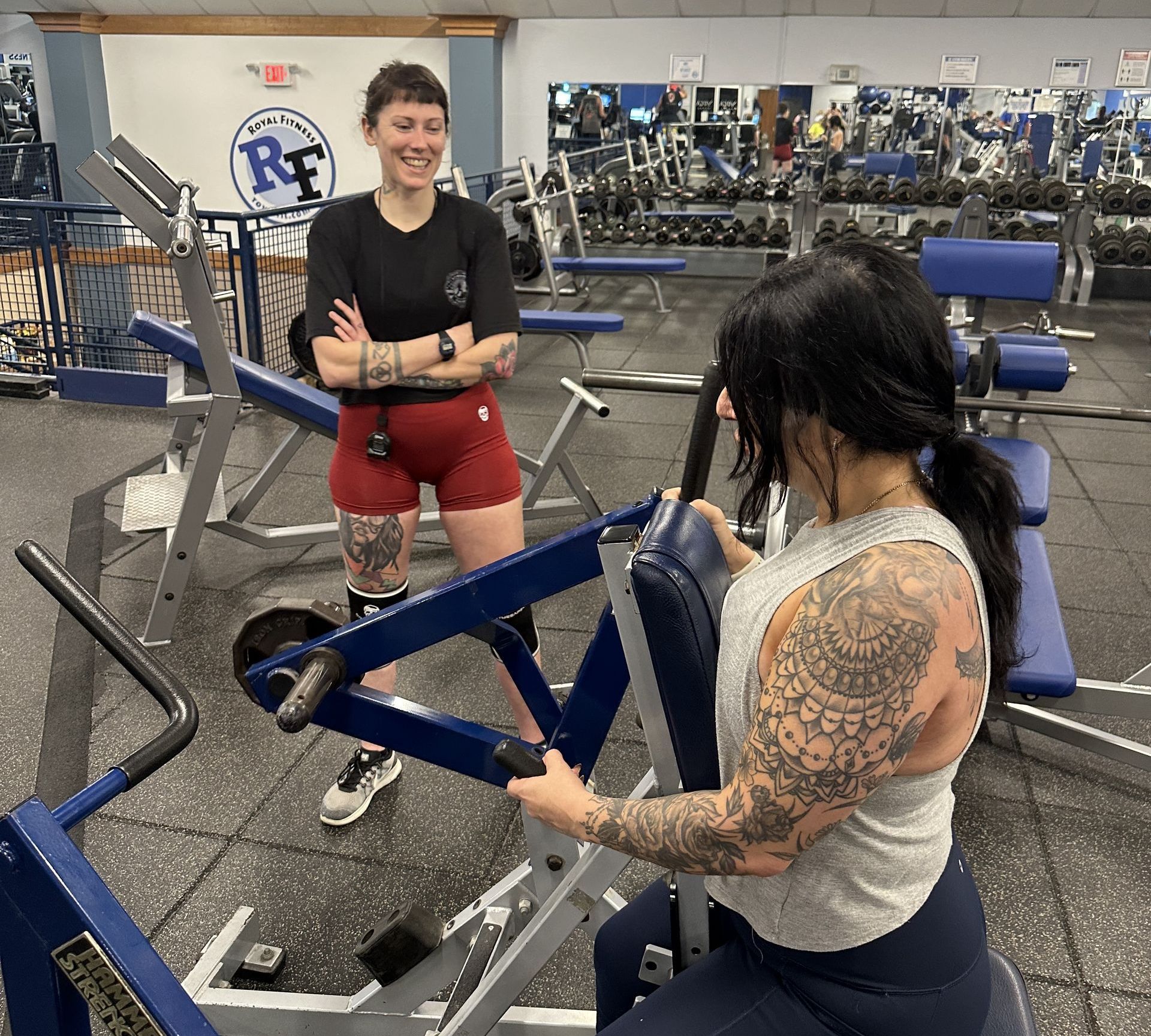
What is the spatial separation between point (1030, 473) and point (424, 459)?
6.15 feet

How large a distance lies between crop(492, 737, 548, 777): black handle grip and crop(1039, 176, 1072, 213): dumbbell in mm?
7631

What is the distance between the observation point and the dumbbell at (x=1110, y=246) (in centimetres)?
761

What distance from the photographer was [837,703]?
84 centimetres

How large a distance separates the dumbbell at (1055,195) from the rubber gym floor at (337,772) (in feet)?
12.9

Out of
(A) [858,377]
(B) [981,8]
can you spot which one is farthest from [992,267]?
(B) [981,8]

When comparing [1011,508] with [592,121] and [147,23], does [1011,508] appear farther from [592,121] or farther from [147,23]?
[147,23]

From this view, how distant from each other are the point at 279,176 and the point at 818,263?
9.56 meters

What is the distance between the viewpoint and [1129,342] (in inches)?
268

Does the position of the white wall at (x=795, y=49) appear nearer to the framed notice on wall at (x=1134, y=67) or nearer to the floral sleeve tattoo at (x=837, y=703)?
the framed notice on wall at (x=1134, y=67)

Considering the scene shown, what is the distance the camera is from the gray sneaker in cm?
219

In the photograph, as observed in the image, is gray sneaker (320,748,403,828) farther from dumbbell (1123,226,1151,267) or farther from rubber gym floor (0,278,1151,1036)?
dumbbell (1123,226,1151,267)

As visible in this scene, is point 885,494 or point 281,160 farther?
point 281,160

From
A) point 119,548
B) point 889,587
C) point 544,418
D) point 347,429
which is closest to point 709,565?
point 889,587

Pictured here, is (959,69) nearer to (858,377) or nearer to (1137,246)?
(1137,246)
